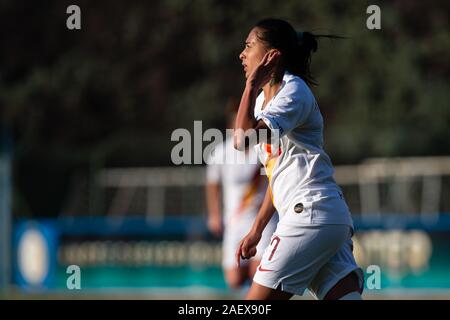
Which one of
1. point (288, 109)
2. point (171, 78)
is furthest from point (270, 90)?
point (171, 78)

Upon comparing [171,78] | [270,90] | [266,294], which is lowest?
[266,294]

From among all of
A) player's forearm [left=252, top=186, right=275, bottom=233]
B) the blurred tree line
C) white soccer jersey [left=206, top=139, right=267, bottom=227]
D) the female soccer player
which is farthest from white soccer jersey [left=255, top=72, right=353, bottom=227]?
the blurred tree line

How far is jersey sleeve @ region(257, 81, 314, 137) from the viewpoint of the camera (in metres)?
6.40

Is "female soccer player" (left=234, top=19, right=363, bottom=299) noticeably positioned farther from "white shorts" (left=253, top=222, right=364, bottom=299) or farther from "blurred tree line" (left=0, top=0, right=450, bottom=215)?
"blurred tree line" (left=0, top=0, right=450, bottom=215)

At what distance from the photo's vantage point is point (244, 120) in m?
6.39

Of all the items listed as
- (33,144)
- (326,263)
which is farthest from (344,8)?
(326,263)

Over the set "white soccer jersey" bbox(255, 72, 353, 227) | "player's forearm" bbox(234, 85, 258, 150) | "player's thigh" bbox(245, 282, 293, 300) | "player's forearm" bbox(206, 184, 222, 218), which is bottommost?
"player's thigh" bbox(245, 282, 293, 300)

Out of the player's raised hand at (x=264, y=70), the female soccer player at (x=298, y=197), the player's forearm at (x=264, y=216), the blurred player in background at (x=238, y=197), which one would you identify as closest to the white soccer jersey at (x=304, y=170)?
the female soccer player at (x=298, y=197)

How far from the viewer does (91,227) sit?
769 inches

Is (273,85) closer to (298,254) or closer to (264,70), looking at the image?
(264,70)

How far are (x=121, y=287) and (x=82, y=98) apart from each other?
1589cm

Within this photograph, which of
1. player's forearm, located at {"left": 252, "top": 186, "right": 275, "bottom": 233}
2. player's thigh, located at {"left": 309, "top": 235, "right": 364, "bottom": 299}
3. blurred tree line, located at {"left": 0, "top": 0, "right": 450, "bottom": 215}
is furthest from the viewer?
blurred tree line, located at {"left": 0, "top": 0, "right": 450, "bottom": 215}

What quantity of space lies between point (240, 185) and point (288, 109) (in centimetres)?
638

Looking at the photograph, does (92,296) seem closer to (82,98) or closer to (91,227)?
(91,227)
